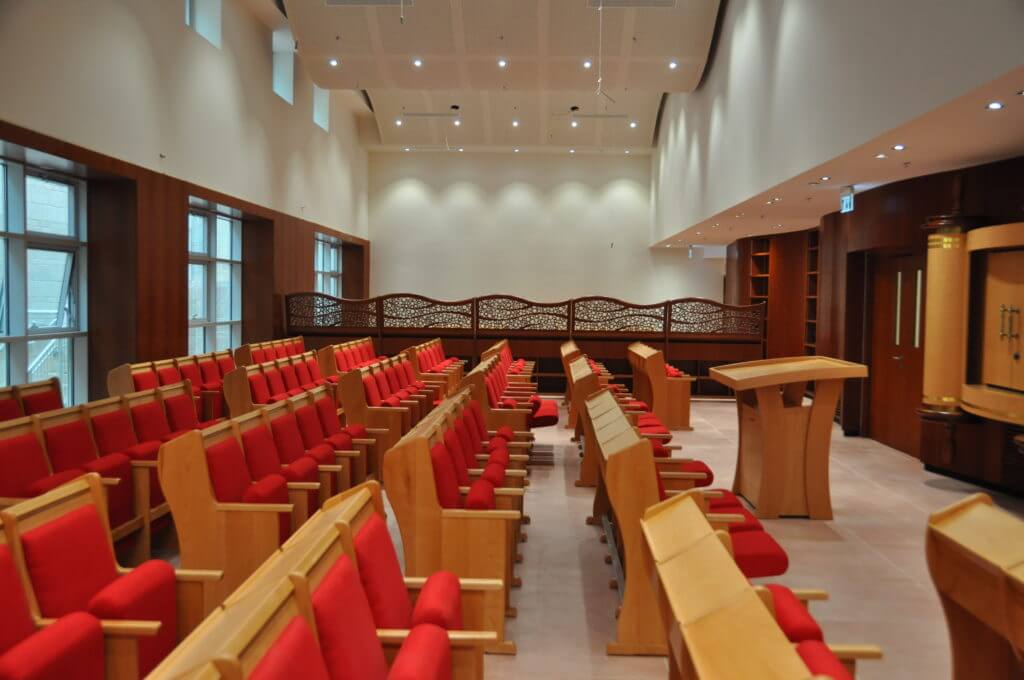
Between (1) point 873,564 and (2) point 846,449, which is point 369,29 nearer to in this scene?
(2) point 846,449

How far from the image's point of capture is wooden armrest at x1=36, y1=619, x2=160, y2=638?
2.16m

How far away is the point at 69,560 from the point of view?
2.40 meters

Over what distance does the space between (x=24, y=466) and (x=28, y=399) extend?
5.43ft

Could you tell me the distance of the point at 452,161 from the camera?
18125 millimetres

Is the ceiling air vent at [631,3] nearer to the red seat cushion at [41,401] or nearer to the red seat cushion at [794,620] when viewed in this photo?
the red seat cushion at [41,401]

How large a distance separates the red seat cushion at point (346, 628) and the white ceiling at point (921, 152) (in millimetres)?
3805

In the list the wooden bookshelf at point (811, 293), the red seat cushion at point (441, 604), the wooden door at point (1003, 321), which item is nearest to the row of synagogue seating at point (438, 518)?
the red seat cushion at point (441, 604)

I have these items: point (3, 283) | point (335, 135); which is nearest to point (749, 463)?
point (3, 283)

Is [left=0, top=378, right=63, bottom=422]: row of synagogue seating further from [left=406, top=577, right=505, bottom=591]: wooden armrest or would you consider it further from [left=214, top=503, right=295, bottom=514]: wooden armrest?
[left=406, top=577, right=505, bottom=591]: wooden armrest

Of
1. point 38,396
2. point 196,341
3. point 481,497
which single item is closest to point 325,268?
point 196,341

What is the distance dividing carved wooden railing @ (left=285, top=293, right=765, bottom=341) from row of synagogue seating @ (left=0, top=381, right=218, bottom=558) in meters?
7.49

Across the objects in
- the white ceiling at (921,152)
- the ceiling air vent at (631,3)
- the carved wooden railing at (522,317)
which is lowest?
the carved wooden railing at (522,317)

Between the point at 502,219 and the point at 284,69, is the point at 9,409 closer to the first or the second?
the point at 284,69

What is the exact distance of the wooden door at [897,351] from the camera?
310 inches
